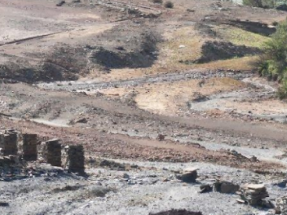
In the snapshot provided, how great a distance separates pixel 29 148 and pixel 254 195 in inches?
420

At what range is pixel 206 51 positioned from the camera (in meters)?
85.0

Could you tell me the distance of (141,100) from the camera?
217ft

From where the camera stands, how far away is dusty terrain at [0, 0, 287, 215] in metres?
35.5

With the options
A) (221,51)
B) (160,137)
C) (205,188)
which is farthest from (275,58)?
(205,188)

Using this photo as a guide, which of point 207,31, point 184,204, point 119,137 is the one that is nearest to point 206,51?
point 207,31

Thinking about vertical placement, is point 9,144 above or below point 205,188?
below

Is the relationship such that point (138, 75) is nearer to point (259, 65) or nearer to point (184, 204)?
point (259, 65)

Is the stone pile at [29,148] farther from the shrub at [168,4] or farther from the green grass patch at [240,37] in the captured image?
the shrub at [168,4]

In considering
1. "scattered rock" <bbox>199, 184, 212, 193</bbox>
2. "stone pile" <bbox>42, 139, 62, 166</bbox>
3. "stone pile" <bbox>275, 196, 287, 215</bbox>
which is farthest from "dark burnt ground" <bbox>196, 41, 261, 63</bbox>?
"stone pile" <bbox>275, 196, 287, 215</bbox>

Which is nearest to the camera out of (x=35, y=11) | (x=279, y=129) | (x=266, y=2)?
(x=279, y=129)

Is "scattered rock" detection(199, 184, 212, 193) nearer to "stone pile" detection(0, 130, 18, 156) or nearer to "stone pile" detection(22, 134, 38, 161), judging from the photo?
"stone pile" detection(22, 134, 38, 161)

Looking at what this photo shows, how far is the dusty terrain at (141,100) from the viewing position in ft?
116

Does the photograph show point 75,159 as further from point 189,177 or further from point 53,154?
point 189,177

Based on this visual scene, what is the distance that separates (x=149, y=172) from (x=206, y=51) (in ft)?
148
